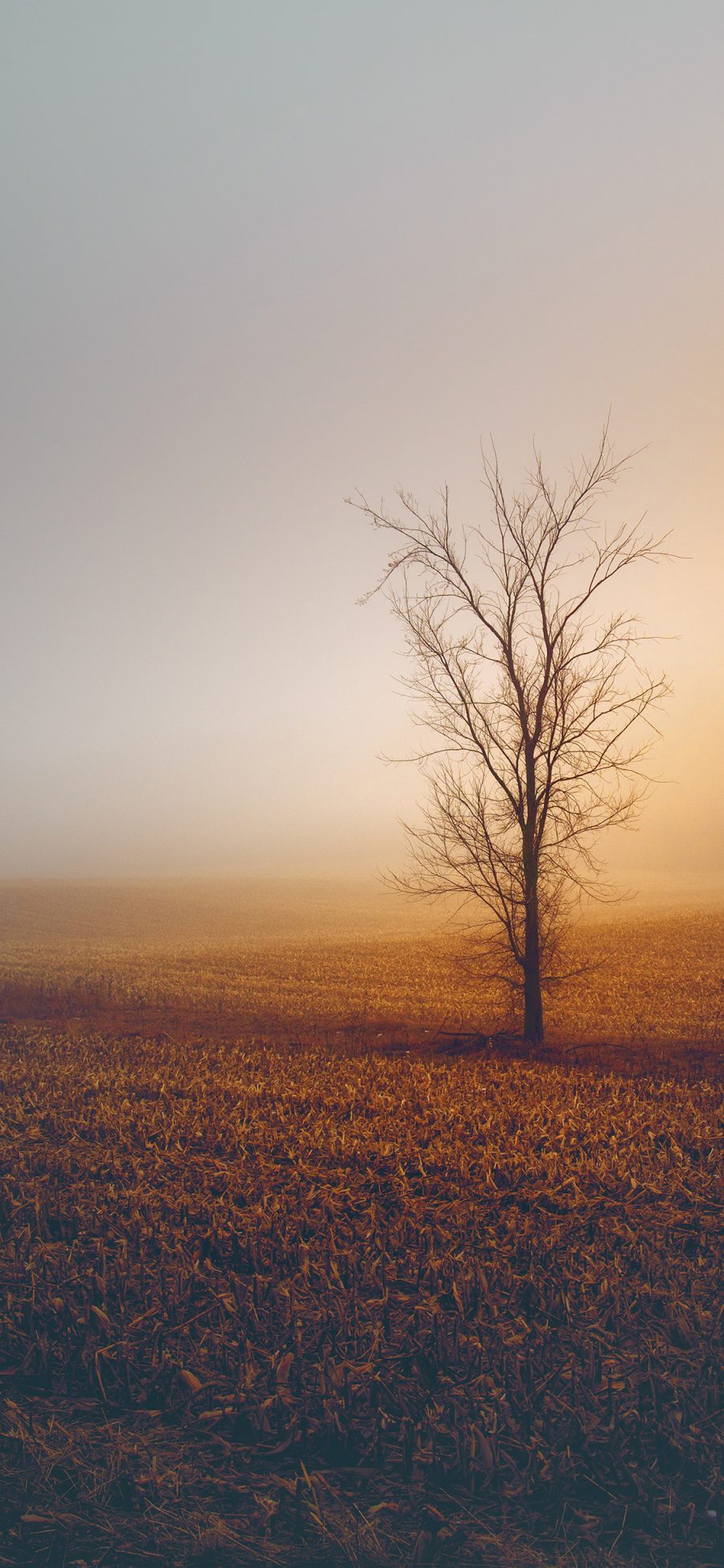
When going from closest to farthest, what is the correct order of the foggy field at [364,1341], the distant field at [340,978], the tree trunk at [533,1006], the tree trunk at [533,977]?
the foggy field at [364,1341] < the tree trunk at [533,977] < the tree trunk at [533,1006] < the distant field at [340,978]

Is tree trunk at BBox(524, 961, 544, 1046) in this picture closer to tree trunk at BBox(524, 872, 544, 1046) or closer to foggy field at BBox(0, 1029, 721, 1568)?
tree trunk at BBox(524, 872, 544, 1046)

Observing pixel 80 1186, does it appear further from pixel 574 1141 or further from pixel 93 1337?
pixel 574 1141

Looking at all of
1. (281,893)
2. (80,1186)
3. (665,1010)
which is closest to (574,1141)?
(80,1186)

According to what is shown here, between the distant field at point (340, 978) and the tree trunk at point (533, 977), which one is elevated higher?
the tree trunk at point (533, 977)

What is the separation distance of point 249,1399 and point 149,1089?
7.41m

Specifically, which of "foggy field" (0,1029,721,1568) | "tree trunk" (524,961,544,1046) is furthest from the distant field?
"foggy field" (0,1029,721,1568)

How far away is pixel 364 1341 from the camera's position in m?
4.86

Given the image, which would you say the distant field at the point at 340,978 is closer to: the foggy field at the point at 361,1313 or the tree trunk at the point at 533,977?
the tree trunk at the point at 533,977

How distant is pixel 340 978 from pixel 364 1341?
71.0 ft

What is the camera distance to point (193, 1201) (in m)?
6.97

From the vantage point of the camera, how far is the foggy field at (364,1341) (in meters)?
3.63

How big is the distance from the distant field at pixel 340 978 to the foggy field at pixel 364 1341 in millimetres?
7446

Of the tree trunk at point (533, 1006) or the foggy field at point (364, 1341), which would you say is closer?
the foggy field at point (364, 1341)

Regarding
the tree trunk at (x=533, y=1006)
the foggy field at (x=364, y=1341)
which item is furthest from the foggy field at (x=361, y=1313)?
the tree trunk at (x=533, y=1006)
